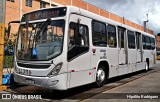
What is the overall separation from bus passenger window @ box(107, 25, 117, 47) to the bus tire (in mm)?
1313

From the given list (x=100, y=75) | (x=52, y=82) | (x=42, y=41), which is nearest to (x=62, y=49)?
(x=42, y=41)

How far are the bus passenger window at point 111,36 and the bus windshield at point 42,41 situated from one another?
3.45 meters

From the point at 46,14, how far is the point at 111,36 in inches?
147

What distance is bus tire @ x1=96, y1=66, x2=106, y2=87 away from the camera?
347 inches

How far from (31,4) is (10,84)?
81.9ft

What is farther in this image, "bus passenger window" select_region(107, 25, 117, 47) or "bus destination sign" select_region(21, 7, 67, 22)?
"bus passenger window" select_region(107, 25, 117, 47)

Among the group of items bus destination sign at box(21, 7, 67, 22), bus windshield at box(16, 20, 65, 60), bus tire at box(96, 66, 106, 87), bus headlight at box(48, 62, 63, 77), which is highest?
bus destination sign at box(21, 7, 67, 22)

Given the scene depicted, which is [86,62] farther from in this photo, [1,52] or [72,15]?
[1,52]

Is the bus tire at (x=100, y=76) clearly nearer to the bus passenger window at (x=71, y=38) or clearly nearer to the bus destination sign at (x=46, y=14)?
the bus passenger window at (x=71, y=38)

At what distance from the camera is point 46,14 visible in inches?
291

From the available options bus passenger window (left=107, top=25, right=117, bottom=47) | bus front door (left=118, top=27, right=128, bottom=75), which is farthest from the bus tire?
bus front door (left=118, top=27, right=128, bottom=75)

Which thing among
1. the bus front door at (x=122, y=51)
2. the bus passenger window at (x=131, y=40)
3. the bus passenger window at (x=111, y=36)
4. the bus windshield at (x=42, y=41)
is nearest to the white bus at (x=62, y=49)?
the bus windshield at (x=42, y=41)

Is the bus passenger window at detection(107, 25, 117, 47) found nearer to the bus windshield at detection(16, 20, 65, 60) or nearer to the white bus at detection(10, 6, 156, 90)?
the white bus at detection(10, 6, 156, 90)

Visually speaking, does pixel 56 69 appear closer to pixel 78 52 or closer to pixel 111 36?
pixel 78 52
